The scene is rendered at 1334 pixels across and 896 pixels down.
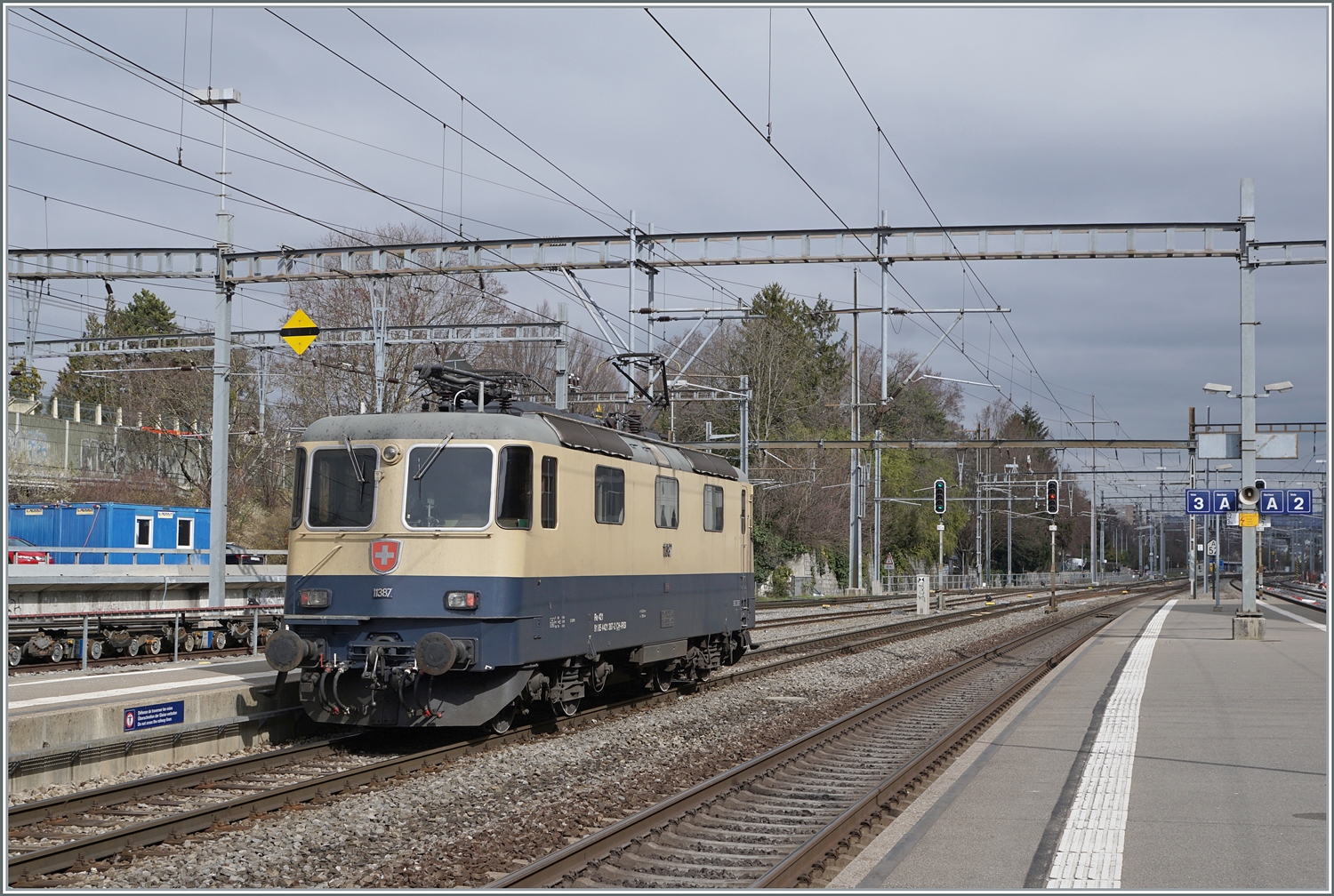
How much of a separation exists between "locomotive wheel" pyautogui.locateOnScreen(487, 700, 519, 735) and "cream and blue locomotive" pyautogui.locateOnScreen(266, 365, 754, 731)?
0.02 meters

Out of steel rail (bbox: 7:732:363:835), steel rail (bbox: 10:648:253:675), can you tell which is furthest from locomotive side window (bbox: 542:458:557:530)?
steel rail (bbox: 10:648:253:675)

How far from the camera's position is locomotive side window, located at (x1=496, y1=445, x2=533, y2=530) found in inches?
470

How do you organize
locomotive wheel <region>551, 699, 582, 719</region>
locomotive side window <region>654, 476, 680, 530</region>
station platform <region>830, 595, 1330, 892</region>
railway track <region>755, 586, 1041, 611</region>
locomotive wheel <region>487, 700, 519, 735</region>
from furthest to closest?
railway track <region>755, 586, 1041, 611</region>, locomotive side window <region>654, 476, 680, 530</region>, locomotive wheel <region>551, 699, 582, 719</region>, locomotive wheel <region>487, 700, 519, 735</region>, station platform <region>830, 595, 1330, 892</region>

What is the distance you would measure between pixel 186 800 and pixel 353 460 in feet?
12.9

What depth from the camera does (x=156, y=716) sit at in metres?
11.2

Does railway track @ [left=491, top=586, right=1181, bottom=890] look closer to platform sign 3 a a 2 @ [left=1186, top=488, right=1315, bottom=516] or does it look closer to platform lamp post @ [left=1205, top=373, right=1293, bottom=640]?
platform lamp post @ [left=1205, top=373, right=1293, bottom=640]

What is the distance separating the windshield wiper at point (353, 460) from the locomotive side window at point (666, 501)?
4.21 metres

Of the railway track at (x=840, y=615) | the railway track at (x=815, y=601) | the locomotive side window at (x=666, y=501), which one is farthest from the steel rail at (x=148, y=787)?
the railway track at (x=815, y=601)

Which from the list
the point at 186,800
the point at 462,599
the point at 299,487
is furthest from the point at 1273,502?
the point at 186,800

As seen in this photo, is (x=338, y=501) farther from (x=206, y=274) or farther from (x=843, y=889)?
(x=206, y=274)

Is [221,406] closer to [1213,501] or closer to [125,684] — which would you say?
[125,684]

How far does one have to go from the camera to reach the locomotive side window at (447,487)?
39.2ft

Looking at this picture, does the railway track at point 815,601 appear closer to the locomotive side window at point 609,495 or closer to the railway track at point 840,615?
the railway track at point 840,615

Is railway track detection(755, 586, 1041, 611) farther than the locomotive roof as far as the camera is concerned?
Yes
